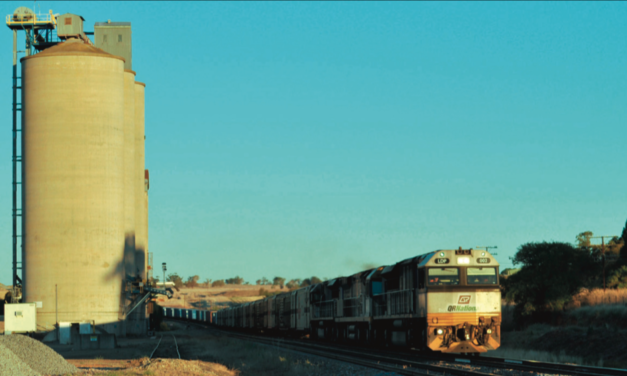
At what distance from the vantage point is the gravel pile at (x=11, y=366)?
20070 millimetres

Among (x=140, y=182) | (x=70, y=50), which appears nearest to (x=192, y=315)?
(x=140, y=182)

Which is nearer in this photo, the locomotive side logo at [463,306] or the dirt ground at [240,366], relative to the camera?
the dirt ground at [240,366]

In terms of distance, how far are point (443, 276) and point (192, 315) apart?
127223 mm

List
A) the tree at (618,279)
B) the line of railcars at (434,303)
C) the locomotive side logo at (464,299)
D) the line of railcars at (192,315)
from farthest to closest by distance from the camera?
the line of railcars at (192,315) < the tree at (618,279) < the locomotive side logo at (464,299) < the line of railcars at (434,303)

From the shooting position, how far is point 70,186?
6138cm

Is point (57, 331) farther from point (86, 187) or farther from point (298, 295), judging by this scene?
point (298, 295)

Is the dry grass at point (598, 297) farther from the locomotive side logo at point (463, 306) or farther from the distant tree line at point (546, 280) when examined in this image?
the locomotive side logo at point (463, 306)

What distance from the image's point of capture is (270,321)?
63531 mm

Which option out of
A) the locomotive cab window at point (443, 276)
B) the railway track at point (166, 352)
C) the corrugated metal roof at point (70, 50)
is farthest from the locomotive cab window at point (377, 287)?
the corrugated metal roof at point (70, 50)

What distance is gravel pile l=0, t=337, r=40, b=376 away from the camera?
20.1 meters

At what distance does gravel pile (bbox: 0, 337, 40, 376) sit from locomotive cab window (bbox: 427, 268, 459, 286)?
14385mm

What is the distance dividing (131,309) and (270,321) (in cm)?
1580

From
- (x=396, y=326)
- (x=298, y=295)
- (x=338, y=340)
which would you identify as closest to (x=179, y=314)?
(x=298, y=295)

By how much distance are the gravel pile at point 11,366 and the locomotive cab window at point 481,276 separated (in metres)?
15.9
